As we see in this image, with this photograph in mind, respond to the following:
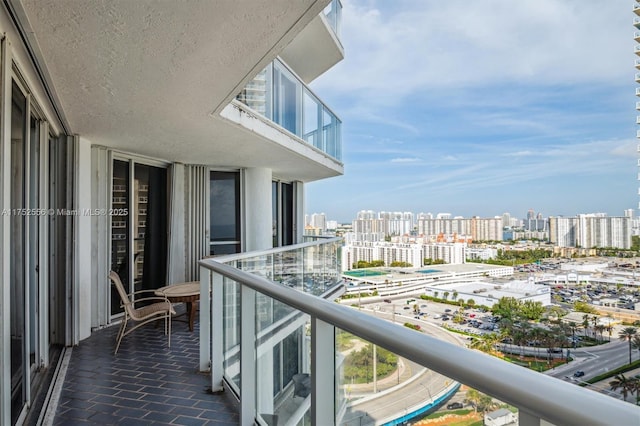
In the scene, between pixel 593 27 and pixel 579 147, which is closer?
pixel 593 27

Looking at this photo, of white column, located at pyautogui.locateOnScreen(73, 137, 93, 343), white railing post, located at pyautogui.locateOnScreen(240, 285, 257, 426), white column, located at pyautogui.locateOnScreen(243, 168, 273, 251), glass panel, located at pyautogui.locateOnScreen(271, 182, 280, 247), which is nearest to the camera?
white railing post, located at pyautogui.locateOnScreen(240, 285, 257, 426)

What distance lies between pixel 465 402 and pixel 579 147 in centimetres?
4566

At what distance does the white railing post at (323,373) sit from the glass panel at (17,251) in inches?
94.5

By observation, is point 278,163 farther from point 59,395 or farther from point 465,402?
point 465,402

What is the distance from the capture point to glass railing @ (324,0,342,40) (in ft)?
32.0

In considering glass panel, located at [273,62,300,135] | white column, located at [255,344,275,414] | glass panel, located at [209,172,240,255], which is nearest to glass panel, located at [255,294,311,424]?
white column, located at [255,344,275,414]

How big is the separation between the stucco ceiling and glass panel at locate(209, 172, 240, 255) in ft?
13.1

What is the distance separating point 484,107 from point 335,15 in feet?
153

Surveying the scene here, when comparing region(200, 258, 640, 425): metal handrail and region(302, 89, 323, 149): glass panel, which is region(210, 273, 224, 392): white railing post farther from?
region(302, 89, 323, 149): glass panel

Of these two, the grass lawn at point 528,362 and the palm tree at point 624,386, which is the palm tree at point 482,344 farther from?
the palm tree at point 624,386

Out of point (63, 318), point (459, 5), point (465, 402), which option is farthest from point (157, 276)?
point (459, 5)

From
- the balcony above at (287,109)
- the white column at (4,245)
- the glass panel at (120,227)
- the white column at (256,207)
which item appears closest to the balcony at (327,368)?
the white column at (4,245)

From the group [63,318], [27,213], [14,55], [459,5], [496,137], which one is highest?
[459,5]

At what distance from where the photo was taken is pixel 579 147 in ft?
124
